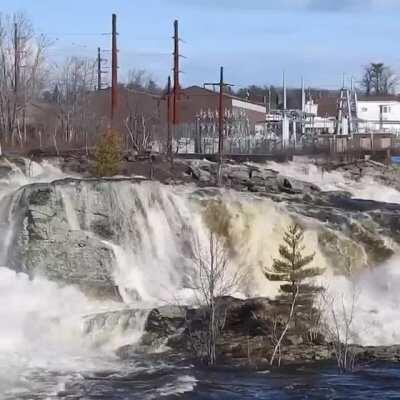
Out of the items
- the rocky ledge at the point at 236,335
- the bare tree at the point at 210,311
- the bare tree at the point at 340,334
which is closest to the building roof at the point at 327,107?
the bare tree at the point at 210,311

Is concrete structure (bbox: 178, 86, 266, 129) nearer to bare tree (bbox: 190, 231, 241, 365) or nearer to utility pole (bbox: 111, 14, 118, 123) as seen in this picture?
utility pole (bbox: 111, 14, 118, 123)

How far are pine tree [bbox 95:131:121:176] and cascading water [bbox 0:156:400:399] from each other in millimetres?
2495

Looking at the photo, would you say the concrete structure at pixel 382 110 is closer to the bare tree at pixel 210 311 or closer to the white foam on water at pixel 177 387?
the bare tree at pixel 210 311

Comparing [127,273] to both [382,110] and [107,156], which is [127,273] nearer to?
[107,156]

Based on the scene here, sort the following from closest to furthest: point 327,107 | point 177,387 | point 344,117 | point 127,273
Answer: point 177,387 < point 127,273 < point 344,117 < point 327,107

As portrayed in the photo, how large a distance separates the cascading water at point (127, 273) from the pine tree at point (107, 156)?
2495mm

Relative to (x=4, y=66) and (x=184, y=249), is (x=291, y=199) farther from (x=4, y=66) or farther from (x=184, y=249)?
(x=4, y=66)

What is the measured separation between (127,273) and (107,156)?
8534 millimetres

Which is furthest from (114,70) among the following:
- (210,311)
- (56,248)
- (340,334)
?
(210,311)

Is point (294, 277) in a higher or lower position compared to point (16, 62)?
lower

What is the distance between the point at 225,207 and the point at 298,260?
28.0ft

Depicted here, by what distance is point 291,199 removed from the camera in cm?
3184

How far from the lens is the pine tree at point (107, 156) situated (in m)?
30.8

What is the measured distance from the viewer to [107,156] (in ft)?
102
